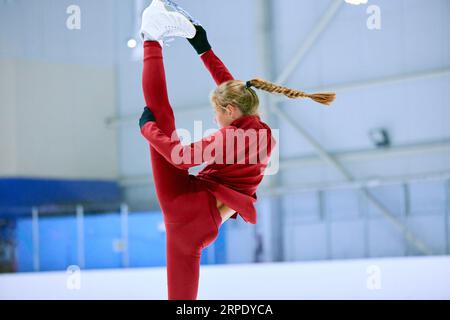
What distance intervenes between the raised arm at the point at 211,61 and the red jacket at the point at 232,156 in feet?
0.93

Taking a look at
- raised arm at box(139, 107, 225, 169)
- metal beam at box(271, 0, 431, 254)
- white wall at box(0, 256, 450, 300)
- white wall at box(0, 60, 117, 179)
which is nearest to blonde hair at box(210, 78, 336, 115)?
raised arm at box(139, 107, 225, 169)

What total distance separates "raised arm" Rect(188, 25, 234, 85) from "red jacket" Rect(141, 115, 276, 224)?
283 mm

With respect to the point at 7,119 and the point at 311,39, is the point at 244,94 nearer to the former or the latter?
the point at 311,39

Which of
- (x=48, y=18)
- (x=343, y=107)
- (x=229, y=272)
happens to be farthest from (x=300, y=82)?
(x=229, y=272)

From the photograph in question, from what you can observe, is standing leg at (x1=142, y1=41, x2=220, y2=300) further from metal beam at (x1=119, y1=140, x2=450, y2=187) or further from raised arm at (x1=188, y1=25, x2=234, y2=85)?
metal beam at (x1=119, y1=140, x2=450, y2=187)

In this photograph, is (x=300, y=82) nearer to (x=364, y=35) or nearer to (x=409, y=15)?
(x=364, y=35)

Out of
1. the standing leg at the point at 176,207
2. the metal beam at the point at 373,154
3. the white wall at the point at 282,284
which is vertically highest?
the metal beam at the point at 373,154

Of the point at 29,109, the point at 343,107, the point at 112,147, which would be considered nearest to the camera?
the point at 343,107

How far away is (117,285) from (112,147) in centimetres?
718

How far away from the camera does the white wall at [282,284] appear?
3338mm

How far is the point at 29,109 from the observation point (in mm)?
10320

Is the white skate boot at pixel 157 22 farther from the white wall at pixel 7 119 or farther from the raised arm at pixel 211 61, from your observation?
the white wall at pixel 7 119

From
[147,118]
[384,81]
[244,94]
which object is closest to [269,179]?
[384,81]

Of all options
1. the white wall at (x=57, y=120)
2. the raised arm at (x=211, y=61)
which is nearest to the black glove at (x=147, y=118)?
the raised arm at (x=211, y=61)
